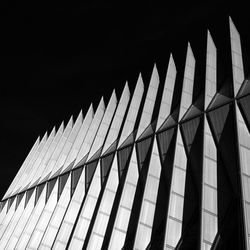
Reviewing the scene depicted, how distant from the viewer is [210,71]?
69.9 ft

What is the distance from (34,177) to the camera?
3619 cm

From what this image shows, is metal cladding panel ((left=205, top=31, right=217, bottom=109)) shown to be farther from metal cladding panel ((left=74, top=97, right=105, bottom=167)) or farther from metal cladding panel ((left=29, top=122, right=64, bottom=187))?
metal cladding panel ((left=29, top=122, right=64, bottom=187))

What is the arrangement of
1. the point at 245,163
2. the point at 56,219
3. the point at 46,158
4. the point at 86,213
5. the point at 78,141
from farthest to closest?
the point at 46,158 → the point at 78,141 → the point at 56,219 → the point at 86,213 → the point at 245,163

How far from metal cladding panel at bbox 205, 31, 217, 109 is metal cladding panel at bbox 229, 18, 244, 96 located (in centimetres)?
177

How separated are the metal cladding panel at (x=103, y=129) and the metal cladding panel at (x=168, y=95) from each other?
6664 millimetres

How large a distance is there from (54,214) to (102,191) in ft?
15.6

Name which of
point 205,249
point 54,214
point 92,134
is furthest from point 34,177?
point 205,249

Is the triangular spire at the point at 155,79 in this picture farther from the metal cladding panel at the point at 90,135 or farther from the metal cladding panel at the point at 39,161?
the metal cladding panel at the point at 39,161

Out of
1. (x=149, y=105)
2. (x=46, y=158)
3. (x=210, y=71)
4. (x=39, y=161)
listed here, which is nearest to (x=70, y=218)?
(x=149, y=105)

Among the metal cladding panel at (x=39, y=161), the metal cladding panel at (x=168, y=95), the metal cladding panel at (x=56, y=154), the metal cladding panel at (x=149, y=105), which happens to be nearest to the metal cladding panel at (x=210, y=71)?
the metal cladding panel at (x=168, y=95)

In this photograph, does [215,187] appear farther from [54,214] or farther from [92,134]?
[92,134]

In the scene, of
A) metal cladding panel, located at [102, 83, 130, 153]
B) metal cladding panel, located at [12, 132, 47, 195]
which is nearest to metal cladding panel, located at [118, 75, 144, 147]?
metal cladding panel, located at [102, 83, 130, 153]

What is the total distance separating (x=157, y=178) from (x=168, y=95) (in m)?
6.81

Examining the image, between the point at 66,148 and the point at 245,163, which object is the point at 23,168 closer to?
the point at 66,148
